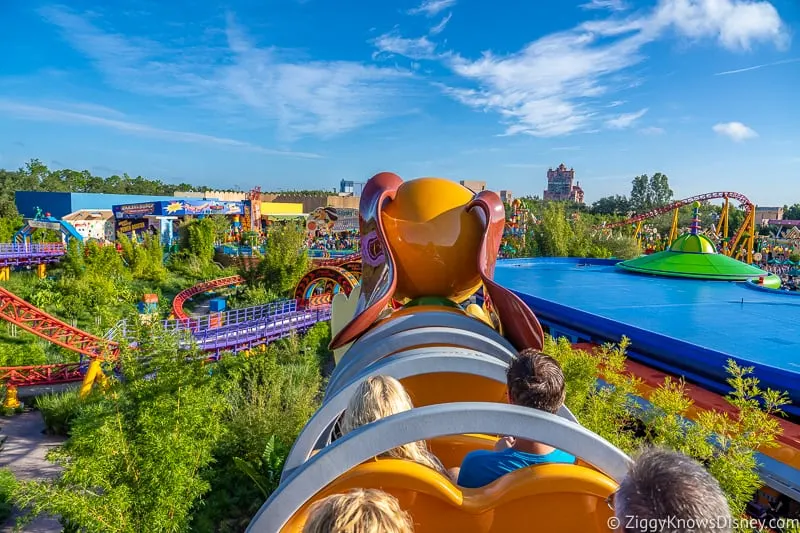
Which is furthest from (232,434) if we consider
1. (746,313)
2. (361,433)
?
(746,313)

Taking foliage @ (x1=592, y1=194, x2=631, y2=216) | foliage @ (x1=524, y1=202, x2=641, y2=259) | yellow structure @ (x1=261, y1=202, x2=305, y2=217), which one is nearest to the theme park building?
foliage @ (x1=592, y1=194, x2=631, y2=216)

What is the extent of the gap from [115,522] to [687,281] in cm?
1239

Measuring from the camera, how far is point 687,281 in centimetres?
1180

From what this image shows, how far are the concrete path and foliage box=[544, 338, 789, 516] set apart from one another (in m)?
6.23

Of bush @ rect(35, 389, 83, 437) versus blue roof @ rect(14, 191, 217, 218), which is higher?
blue roof @ rect(14, 191, 217, 218)

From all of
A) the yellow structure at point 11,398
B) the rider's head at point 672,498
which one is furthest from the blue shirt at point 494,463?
the yellow structure at point 11,398

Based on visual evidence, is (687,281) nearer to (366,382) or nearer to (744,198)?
(366,382)

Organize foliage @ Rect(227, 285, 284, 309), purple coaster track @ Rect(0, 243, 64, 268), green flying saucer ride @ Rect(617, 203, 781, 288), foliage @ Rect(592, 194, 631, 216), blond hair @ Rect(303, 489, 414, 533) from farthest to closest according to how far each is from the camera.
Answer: foliage @ Rect(592, 194, 631, 216)
purple coaster track @ Rect(0, 243, 64, 268)
foliage @ Rect(227, 285, 284, 309)
green flying saucer ride @ Rect(617, 203, 781, 288)
blond hair @ Rect(303, 489, 414, 533)

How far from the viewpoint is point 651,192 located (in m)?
70.5

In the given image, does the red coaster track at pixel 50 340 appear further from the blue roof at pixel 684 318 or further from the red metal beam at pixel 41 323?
the blue roof at pixel 684 318

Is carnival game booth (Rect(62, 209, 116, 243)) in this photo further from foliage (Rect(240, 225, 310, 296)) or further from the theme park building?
the theme park building

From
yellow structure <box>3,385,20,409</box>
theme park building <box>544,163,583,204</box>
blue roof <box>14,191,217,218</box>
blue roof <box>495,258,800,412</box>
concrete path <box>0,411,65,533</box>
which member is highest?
theme park building <box>544,163,583,204</box>

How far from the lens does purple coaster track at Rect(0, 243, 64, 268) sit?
20.7 meters

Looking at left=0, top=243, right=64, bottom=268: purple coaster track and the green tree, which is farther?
the green tree
